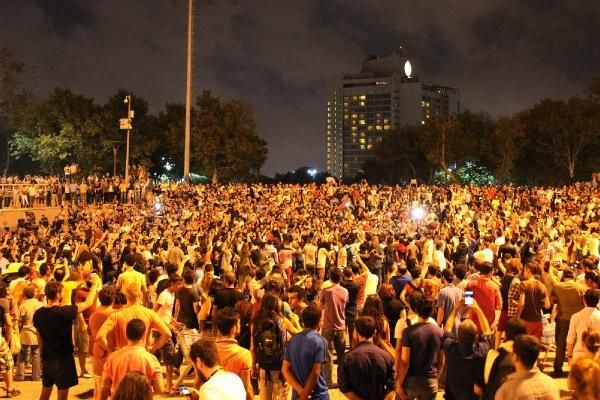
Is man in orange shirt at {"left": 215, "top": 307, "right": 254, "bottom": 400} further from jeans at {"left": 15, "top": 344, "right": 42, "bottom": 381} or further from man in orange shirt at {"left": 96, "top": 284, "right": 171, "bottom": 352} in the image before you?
jeans at {"left": 15, "top": 344, "right": 42, "bottom": 381}

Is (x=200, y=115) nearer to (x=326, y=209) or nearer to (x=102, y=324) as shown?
(x=326, y=209)

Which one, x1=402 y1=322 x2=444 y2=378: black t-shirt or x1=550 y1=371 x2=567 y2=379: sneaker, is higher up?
x1=402 y1=322 x2=444 y2=378: black t-shirt

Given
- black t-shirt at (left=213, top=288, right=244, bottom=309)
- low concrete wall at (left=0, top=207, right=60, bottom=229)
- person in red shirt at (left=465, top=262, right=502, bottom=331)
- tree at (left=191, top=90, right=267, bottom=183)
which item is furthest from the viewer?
tree at (left=191, top=90, right=267, bottom=183)

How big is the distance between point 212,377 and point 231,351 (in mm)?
911

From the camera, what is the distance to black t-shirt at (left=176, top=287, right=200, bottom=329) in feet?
27.8

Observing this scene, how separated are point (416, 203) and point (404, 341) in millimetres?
23227

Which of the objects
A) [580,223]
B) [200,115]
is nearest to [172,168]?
[200,115]

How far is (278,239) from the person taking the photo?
17.1 meters

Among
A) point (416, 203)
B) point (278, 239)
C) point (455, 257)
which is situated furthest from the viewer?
point (416, 203)

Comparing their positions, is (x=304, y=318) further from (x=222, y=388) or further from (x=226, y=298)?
(x=226, y=298)

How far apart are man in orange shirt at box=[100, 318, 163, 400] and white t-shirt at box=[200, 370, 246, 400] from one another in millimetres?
810

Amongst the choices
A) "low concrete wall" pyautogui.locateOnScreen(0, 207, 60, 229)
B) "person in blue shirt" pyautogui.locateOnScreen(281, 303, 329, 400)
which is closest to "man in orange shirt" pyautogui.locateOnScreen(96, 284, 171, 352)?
"person in blue shirt" pyautogui.locateOnScreen(281, 303, 329, 400)

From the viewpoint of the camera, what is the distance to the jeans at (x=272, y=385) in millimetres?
6352

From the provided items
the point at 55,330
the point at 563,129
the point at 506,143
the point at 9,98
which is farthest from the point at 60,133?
the point at 55,330
